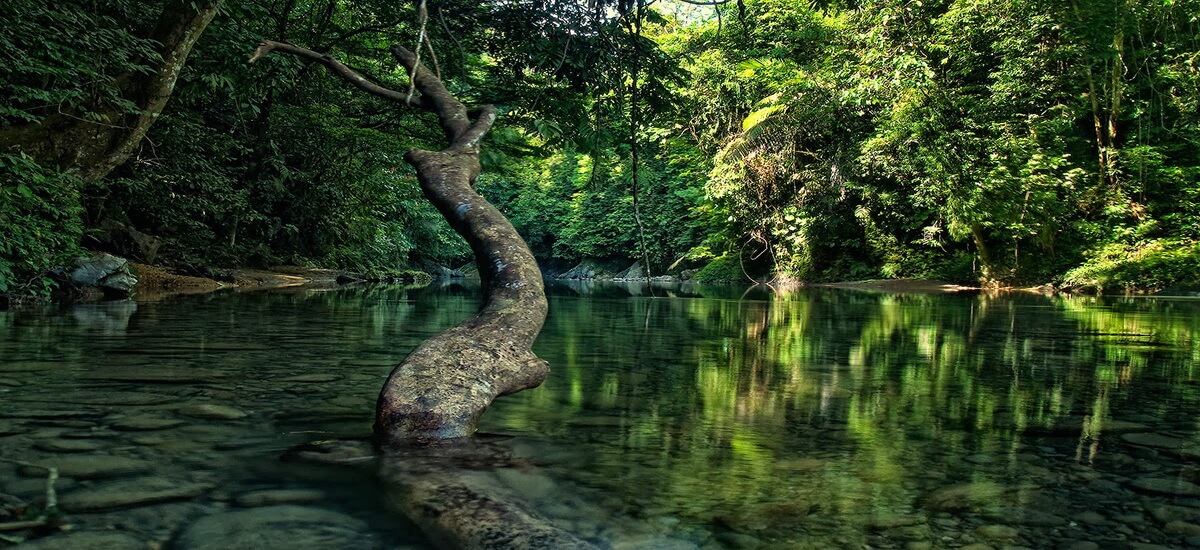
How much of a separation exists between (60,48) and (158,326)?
253 cm

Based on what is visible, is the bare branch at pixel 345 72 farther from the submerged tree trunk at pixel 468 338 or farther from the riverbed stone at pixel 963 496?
the riverbed stone at pixel 963 496

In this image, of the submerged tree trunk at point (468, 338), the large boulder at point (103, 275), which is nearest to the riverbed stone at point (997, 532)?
the submerged tree trunk at point (468, 338)

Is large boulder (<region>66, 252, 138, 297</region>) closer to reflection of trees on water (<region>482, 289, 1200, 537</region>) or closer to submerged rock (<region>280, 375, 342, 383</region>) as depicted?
reflection of trees on water (<region>482, 289, 1200, 537</region>)

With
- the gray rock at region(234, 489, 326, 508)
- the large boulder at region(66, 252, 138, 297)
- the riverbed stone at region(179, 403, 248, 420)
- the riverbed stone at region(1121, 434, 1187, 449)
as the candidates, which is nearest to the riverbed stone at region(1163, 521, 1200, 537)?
the riverbed stone at region(1121, 434, 1187, 449)

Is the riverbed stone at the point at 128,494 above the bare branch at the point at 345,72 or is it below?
below

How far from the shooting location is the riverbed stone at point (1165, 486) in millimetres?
2145

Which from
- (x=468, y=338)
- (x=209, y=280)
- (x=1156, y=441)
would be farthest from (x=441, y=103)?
(x=209, y=280)

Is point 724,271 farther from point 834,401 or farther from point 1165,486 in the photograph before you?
point 1165,486

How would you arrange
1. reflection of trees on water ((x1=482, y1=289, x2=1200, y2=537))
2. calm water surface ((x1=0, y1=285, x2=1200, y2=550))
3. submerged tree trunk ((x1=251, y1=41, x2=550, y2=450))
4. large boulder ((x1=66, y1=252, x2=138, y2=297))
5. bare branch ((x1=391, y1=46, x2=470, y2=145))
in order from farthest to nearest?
large boulder ((x1=66, y1=252, x2=138, y2=297))
bare branch ((x1=391, y1=46, x2=470, y2=145))
submerged tree trunk ((x1=251, y1=41, x2=550, y2=450))
reflection of trees on water ((x1=482, y1=289, x2=1200, y2=537))
calm water surface ((x1=0, y1=285, x2=1200, y2=550))

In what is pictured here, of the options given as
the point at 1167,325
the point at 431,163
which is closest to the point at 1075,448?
the point at 431,163

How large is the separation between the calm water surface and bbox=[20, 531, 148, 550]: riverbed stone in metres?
0.04

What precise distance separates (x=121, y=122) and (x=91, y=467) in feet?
21.8

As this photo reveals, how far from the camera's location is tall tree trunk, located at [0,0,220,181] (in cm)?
708

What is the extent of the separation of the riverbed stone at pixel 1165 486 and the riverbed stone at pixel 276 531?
2.13 metres
